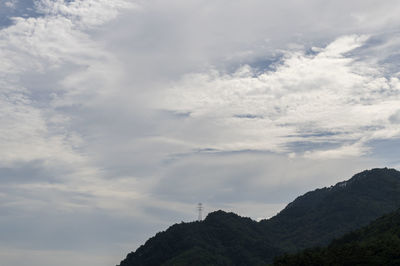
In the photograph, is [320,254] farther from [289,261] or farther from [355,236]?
[355,236]

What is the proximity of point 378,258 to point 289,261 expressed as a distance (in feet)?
72.2

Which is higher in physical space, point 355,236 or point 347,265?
point 355,236

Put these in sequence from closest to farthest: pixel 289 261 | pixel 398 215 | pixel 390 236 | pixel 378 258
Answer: pixel 378 258 → pixel 289 261 → pixel 390 236 → pixel 398 215

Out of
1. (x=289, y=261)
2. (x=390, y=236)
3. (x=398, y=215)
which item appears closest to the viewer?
(x=289, y=261)

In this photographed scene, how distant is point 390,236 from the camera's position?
118750 millimetres

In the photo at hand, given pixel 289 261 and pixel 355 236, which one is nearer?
pixel 289 261

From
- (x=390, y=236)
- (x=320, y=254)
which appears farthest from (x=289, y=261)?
(x=390, y=236)

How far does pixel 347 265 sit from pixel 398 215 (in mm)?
65197

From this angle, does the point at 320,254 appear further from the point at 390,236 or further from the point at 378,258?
the point at 390,236

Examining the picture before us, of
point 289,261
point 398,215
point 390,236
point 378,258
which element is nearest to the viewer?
point 378,258

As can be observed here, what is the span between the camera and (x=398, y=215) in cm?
15262

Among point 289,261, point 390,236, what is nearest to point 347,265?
point 289,261

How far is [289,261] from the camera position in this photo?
108 m

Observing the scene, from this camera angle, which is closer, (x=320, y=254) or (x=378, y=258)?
(x=378, y=258)
